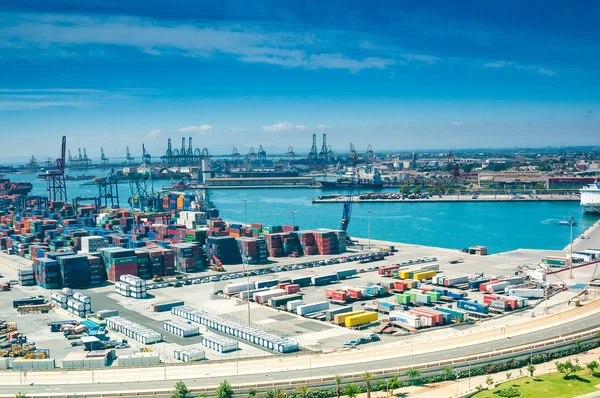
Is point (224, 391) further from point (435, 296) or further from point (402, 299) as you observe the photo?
point (435, 296)

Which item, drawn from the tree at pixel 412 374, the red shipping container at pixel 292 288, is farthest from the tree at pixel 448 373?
the red shipping container at pixel 292 288

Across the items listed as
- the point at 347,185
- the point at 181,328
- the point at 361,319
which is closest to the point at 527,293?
the point at 361,319

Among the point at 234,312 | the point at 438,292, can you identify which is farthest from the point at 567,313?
the point at 234,312

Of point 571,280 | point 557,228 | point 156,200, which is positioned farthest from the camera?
point 156,200

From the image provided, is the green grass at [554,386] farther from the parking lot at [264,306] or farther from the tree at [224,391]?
the tree at [224,391]

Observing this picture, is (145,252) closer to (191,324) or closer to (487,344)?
(191,324)

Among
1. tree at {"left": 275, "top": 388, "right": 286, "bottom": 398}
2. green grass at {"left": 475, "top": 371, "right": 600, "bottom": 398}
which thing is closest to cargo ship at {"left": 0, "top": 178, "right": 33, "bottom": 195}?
tree at {"left": 275, "top": 388, "right": 286, "bottom": 398}

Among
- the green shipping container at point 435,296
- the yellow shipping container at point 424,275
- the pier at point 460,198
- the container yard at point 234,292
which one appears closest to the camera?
the container yard at point 234,292
